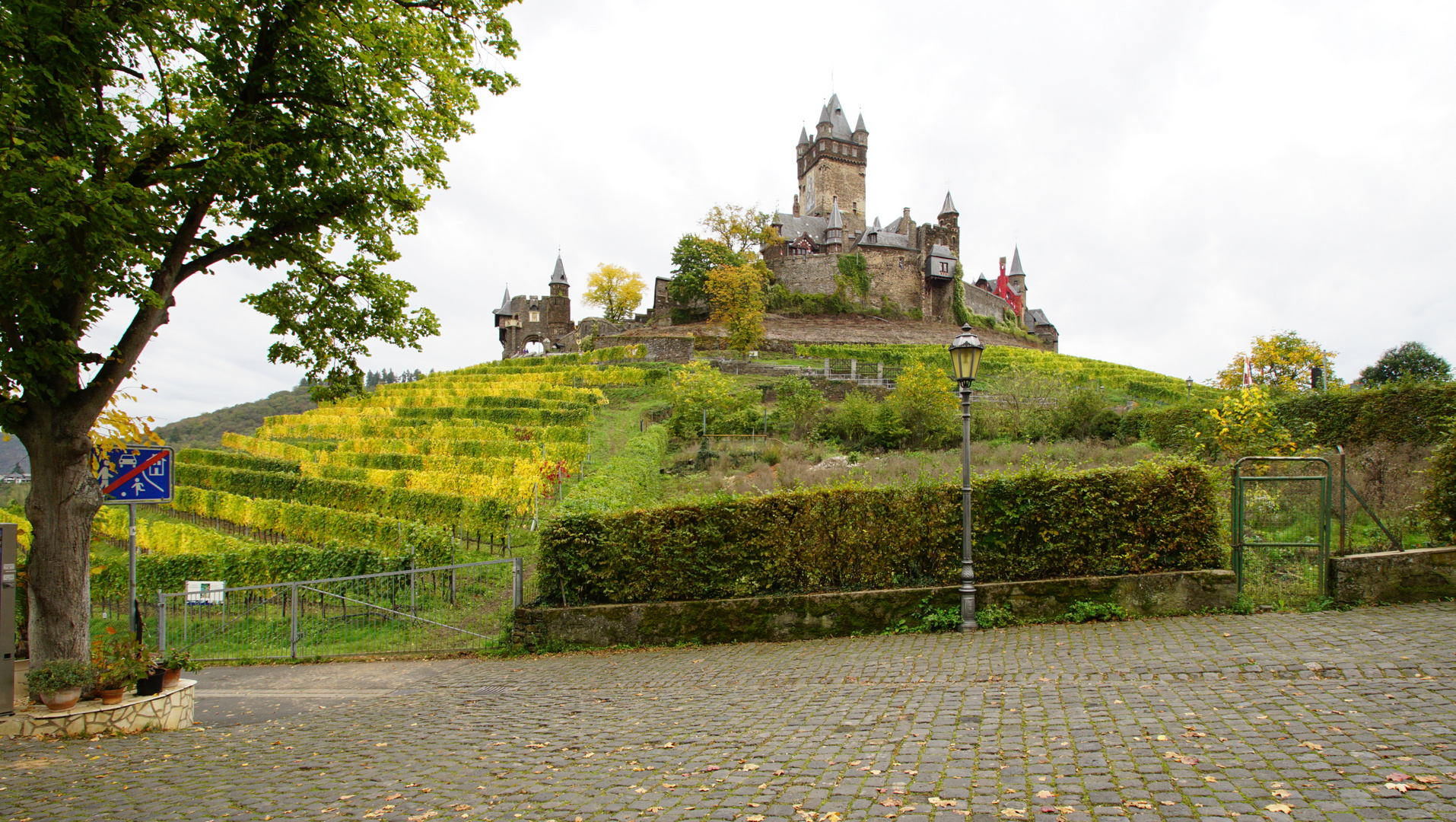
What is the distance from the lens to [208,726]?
7863mm

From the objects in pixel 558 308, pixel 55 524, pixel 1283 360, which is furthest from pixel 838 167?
pixel 55 524

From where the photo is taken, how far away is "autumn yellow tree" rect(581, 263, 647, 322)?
78125mm

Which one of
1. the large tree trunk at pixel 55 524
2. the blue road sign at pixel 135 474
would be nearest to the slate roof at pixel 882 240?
the blue road sign at pixel 135 474

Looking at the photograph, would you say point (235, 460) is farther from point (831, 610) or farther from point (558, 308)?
point (558, 308)

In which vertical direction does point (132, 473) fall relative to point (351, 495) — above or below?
above

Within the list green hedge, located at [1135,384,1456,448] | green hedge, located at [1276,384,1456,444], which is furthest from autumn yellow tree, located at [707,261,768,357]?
green hedge, located at [1276,384,1456,444]

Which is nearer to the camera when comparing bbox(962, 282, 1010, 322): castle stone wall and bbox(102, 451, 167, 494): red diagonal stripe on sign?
bbox(102, 451, 167, 494): red diagonal stripe on sign

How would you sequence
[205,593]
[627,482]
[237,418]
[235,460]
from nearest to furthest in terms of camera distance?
[205,593] → [627,482] → [235,460] → [237,418]

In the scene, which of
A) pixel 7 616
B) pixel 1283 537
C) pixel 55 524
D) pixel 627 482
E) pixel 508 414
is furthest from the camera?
pixel 508 414

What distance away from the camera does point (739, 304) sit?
2165 inches

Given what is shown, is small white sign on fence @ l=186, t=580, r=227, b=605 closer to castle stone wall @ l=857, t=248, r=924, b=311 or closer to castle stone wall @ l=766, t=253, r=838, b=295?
castle stone wall @ l=766, t=253, r=838, b=295

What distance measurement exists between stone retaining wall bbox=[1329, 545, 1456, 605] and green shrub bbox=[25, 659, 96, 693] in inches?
529

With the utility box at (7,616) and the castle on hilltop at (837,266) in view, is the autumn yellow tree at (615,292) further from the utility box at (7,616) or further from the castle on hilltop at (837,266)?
the utility box at (7,616)

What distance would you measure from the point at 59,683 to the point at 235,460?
30.9 meters
